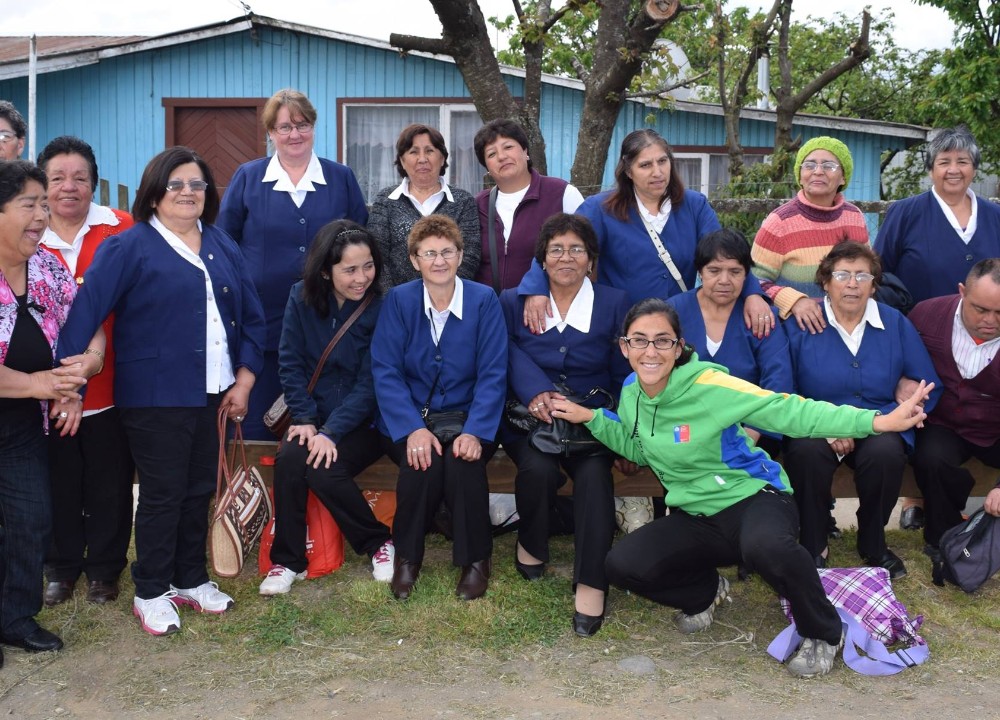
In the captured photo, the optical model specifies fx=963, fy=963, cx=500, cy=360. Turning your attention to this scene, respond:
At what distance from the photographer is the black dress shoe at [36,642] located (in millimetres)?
3949

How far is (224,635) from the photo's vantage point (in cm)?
412

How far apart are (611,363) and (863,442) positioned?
1.25 meters

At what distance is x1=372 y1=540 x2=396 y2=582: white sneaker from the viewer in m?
4.64

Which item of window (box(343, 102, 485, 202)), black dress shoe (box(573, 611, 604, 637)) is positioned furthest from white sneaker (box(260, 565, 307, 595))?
window (box(343, 102, 485, 202))

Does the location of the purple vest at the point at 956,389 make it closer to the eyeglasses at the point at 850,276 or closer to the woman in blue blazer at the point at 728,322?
the eyeglasses at the point at 850,276

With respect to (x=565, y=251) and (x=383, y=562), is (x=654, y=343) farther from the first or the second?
(x=383, y=562)

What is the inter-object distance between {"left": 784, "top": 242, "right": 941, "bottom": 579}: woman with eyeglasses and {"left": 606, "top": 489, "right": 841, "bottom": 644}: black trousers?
525 millimetres

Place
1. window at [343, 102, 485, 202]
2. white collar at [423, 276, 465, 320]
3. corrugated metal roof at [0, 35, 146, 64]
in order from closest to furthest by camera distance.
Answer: white collar at [423, 276, 465, 320], window at [343, 102, 485, 202], corrugated metal roof at [0, 35, 146, 64]

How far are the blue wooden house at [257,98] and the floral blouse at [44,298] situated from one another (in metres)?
8.62

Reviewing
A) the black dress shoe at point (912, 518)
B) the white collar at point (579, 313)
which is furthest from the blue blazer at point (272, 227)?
the black dress shoe at point (912, 518)

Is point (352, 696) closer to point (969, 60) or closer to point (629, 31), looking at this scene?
point (629, 31)

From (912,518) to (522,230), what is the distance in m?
2.81

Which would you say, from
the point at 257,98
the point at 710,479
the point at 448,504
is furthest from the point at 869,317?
the point at 257,98

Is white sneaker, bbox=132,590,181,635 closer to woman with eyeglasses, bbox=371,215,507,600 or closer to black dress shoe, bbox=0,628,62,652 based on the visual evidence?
black dress shoe, bbox=0,628,62,652
